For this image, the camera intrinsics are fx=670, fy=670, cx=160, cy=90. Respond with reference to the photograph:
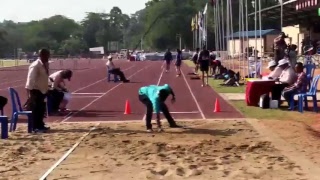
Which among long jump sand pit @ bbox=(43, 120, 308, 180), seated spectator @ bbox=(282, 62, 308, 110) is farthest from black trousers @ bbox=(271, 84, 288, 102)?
long jump sand pit @ bbox=(43, 120, 308, 180)

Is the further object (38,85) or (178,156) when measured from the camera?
(38,85)

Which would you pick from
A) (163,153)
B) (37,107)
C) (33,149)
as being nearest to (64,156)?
(33,149)

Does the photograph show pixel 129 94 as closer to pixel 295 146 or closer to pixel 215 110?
pixel 215 110

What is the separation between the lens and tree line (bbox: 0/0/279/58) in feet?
402

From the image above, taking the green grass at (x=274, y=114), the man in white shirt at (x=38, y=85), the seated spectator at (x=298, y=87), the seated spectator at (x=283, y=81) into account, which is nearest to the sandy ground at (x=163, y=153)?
the man in white shirt at (x=38, y=85)

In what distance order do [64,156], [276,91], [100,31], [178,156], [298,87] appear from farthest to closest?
1. [100,31]
2. [276,91]
3. [298,87]
4. [64,156]
5. [178,156]

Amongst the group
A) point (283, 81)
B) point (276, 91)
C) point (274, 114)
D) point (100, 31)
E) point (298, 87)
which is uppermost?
point (100, 31)

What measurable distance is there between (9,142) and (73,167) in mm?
3144

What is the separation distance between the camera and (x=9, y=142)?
40.0ft

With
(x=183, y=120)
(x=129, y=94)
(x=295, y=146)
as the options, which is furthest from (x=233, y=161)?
(x=129, y=94)

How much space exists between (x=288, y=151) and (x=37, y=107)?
223 inches

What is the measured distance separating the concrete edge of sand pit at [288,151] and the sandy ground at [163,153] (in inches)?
2.6

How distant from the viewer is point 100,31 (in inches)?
6344

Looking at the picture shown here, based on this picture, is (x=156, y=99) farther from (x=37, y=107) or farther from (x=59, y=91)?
(x=59, y=91)
